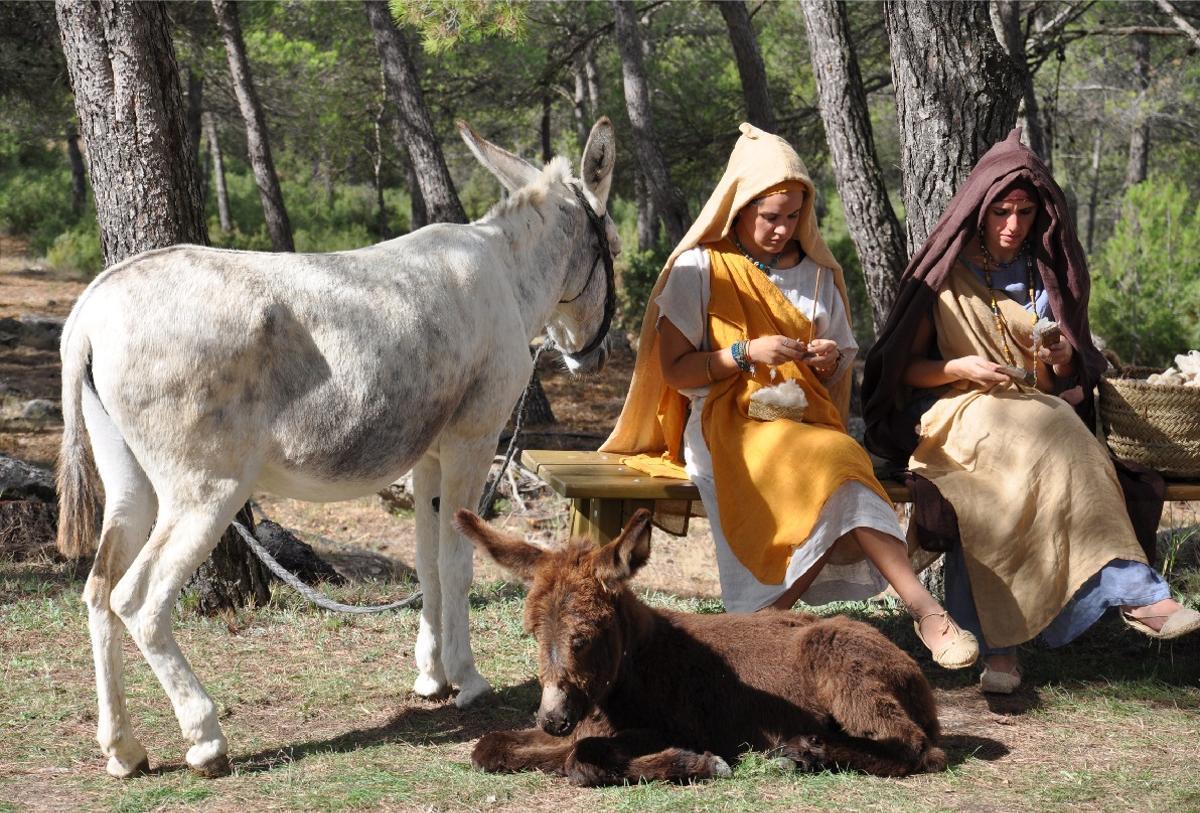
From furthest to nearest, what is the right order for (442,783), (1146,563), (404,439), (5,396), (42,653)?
1. (5,396)
2. (42,653)
3. (1146,563)
4. (404,439)
5. (442,783)

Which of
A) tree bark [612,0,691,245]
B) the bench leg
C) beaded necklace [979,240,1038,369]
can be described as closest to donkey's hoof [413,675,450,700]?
the bench leg

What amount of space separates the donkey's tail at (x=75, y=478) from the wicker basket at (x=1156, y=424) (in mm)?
3900

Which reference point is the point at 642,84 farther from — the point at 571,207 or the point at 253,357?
the point at 253,357

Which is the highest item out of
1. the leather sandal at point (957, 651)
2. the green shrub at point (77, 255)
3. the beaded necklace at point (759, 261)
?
the green shrub at point (77, 255)

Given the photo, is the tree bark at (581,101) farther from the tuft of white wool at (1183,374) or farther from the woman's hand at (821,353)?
the woman's hand at (821,353)

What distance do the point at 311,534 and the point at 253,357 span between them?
573cm

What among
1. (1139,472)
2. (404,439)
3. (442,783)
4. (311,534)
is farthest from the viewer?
(311,534)

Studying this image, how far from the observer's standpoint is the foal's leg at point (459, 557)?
4371 mm

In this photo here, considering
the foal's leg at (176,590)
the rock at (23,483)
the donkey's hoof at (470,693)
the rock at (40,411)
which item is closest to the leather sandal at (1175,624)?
the donkey's hoof at (470,693)

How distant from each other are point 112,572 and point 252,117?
12554mm

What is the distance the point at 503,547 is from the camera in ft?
11.8

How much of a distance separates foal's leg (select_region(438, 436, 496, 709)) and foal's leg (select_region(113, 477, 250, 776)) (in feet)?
2.83

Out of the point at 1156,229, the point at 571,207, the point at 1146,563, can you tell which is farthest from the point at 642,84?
the point at 1146,563

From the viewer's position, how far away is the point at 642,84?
46.9 ft
